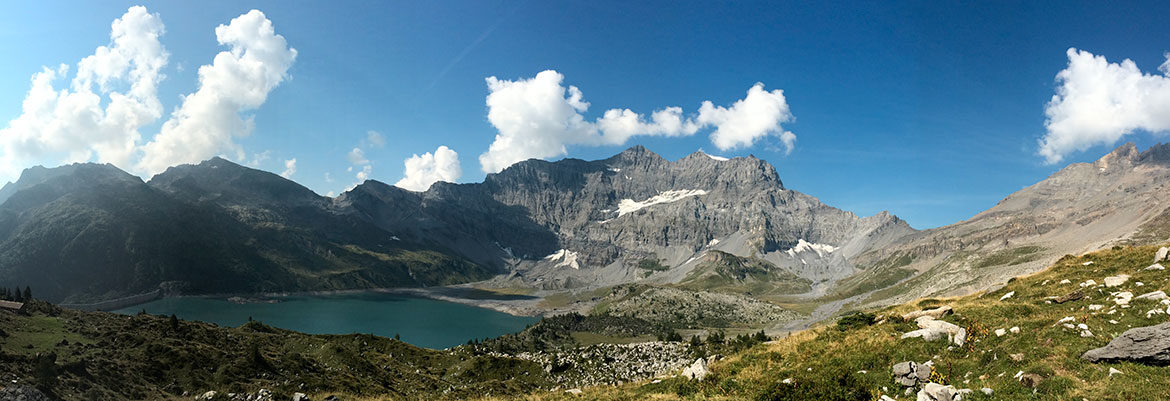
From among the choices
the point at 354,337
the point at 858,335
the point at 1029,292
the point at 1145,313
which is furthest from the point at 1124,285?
the point at 354,337

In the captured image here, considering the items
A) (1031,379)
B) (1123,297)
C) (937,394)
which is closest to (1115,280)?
(1123,297)

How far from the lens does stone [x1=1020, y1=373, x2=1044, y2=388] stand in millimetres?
16531

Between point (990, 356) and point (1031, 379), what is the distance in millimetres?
3592

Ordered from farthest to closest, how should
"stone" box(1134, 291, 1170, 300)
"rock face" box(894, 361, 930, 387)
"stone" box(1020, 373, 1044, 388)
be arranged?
"stone" box(1134, 291, 1170, 300), "rock face" box(894, 361, 930, 387), "stone" box(1020, 373, 1044, 388)

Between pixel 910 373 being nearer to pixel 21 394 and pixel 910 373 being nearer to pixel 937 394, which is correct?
pixel 937 394

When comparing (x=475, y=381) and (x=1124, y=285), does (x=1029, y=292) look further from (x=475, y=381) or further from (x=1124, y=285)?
(x=475, y=381)

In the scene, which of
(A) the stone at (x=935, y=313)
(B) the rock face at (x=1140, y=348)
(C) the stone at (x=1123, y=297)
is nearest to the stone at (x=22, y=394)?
(B) the rock face at (x=1140, y=348)

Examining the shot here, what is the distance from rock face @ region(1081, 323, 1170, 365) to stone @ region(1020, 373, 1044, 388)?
8.23 feet

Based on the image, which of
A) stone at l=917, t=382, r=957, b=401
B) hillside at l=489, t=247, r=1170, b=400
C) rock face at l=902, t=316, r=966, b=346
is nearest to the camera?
stone at l=917, t=382, r=957, b=401

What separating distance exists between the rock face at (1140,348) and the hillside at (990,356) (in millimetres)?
142

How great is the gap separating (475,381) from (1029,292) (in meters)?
50.6

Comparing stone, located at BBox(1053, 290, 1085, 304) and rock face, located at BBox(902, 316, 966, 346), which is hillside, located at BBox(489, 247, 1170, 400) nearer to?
stone, located at BBox(1053, 290, 1085, 304)

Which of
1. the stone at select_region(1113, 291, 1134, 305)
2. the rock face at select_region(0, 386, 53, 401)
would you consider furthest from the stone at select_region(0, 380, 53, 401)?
the stone at select_region(1113, 291, 1134, 305)

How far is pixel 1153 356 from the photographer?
15.9 m
